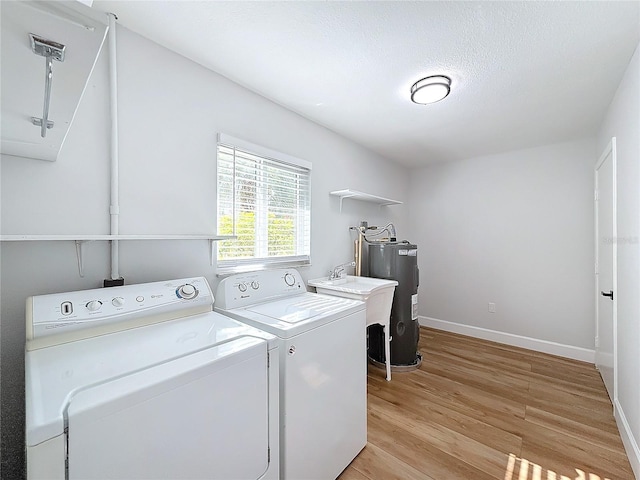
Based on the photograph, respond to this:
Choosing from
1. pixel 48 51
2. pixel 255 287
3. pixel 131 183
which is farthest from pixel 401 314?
pixel 48 51

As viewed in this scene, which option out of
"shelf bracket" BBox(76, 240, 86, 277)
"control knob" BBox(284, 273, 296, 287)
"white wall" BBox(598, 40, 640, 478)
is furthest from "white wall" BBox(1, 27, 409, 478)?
"white wall" BBox(598, 40, 640, 478)

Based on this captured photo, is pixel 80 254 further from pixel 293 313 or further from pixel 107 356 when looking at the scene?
pixel 293 313

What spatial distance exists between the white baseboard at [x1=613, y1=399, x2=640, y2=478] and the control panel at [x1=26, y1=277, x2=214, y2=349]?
8.08ft

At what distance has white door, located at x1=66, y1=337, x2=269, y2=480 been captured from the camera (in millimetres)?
688

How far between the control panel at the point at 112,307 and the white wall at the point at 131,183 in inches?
8.1

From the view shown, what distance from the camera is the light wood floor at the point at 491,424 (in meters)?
1.55

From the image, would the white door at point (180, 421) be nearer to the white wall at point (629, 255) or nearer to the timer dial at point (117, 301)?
the timer dial at point (117, 301)

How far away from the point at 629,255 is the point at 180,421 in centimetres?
247

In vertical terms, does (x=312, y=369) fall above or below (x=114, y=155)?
below

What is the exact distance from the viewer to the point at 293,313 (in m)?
1.51

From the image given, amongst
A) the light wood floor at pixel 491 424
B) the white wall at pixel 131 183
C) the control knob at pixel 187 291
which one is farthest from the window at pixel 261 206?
the light wood floor at pixel 491 424

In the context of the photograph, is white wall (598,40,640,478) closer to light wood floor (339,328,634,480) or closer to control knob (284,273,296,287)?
light wood floor (339,328,634,480)

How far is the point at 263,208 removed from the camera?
2129 millimetres

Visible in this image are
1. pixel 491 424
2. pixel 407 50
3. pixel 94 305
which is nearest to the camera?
pixel 94 305
